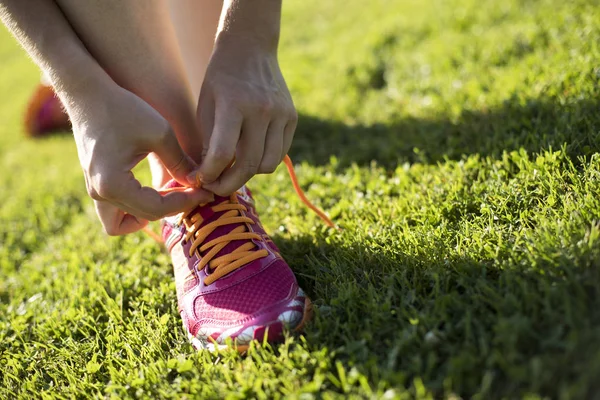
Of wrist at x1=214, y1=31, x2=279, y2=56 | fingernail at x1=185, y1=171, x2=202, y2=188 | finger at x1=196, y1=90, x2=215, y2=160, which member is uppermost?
wrist at x1=214, y1=31, x2=279, y2=56

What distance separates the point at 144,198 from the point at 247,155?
1.13 feet

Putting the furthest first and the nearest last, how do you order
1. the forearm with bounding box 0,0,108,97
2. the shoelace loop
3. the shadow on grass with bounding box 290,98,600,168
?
1. the shadow on grass with bounding box 290,98,600,168
2. the shoelace loop
3. the forearm with bounding box 0,0,108,97

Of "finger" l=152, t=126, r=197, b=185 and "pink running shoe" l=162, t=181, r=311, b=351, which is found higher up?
"finger" l=152, t=126, r=197, b=185

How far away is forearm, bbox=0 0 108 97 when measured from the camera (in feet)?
5.61

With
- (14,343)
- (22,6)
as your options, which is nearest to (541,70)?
(22,6)

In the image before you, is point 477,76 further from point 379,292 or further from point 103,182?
point 103,182

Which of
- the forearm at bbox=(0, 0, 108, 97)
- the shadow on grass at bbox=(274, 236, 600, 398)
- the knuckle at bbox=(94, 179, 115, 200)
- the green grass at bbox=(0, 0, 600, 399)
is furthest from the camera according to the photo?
the forearm at bbox=(0, 0, 108, 97)

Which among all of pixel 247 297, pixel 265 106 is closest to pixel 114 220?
pixel 247 297

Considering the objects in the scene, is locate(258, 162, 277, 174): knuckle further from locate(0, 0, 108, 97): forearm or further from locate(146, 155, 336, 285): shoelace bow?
locate(0, 0, 108, 97): forearm

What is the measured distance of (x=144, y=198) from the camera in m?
1.65

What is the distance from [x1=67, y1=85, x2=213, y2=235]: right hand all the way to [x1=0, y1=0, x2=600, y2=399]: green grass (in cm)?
47

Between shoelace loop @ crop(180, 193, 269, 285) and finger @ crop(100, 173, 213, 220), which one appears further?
shoelace loop @ crop(180, 193, 269, 285)

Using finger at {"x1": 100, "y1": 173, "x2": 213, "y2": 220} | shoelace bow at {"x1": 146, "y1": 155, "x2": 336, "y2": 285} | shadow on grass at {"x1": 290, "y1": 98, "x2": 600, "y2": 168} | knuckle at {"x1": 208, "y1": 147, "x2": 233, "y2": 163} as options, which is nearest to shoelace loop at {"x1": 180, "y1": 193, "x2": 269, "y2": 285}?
shoelace bow at {"x1": 146, "y1": 155, "x2": 336, "y2": 285}

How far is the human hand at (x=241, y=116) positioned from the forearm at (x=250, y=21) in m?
0.02
